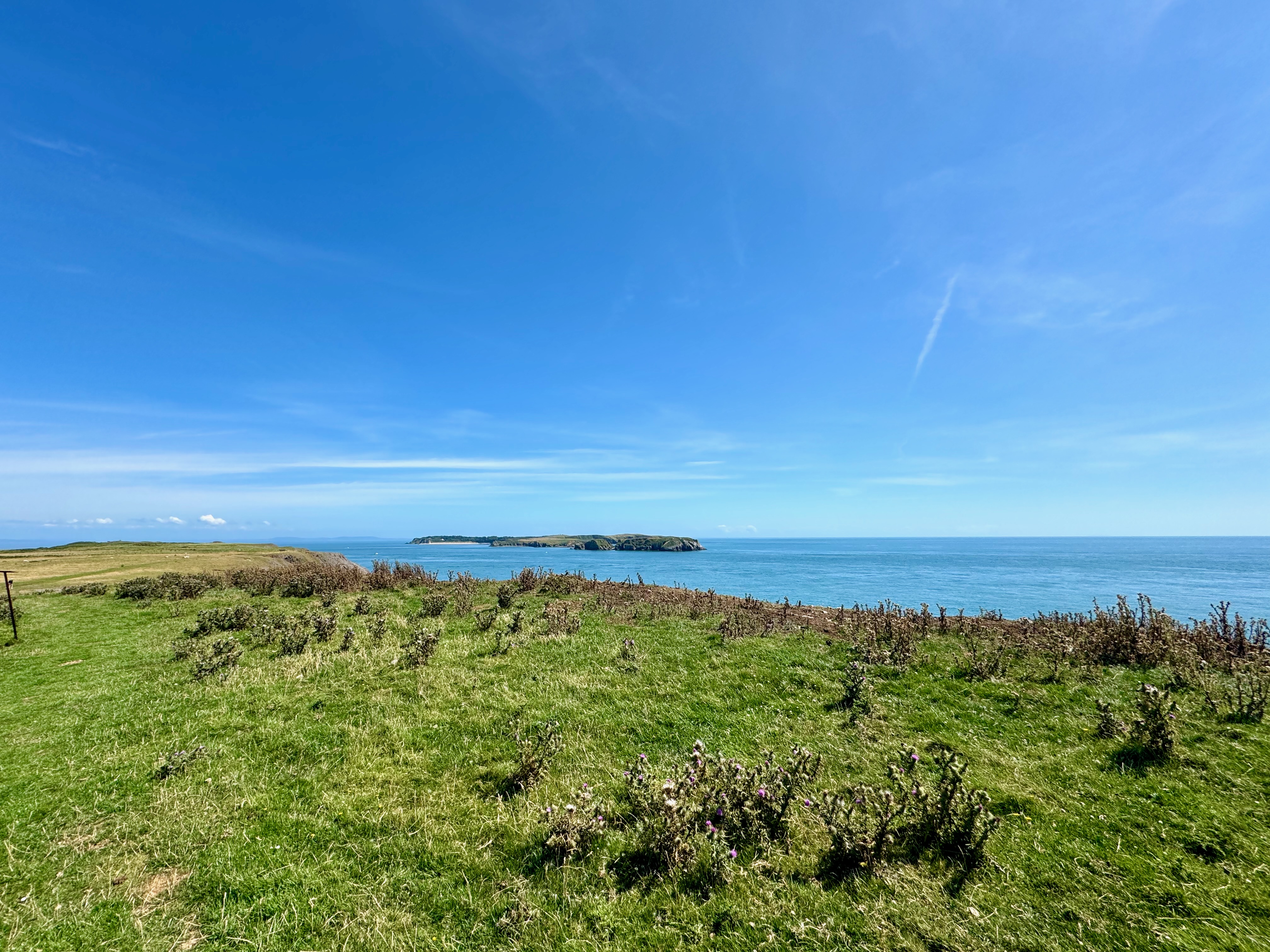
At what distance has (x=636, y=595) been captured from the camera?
25.2 m

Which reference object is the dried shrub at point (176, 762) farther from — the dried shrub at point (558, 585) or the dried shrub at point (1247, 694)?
the dried shrub at point (1247, 694)

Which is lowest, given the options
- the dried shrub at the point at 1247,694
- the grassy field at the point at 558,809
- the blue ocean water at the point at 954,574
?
the blue ocean water at the point at 954,574

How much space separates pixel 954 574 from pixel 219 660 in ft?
270

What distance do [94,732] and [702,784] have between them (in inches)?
467

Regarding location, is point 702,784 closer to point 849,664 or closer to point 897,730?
point 897,730

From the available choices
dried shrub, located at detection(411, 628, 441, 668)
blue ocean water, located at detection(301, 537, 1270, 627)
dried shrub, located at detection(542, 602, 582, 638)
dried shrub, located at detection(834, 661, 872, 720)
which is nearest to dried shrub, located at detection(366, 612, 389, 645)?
dried shrub, located at detection(411, 628, 441, 668)

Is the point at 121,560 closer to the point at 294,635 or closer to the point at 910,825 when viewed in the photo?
the point at 294,635

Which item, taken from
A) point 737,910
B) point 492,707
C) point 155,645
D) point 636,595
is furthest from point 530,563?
point 737,910

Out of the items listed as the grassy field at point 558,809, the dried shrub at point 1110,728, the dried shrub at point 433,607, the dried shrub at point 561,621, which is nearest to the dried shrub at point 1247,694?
the grassy field at point 558,809

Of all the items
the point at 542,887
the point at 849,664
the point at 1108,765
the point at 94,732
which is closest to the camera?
the point at 542,887

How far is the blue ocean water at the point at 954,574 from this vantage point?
41031mm

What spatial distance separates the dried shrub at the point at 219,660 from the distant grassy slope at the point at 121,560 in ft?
73.1

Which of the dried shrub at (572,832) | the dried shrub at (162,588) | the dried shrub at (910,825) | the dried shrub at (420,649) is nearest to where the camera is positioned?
the dried shrub at (910,825)

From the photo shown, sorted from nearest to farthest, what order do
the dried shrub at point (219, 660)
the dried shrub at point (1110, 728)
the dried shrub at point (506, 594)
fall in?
the dried shrub at point (1110, 728) < the dried shrub at point (219, 660) < the dried shrub at point (506, 594)
